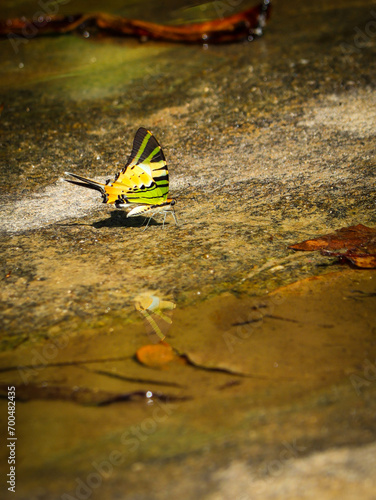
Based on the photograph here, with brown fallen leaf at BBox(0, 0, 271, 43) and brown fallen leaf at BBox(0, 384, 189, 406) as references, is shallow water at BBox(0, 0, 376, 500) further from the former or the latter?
brown fallen leaf at BBox(0, 0, 271, 43)

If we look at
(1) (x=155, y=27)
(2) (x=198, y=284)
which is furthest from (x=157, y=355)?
(1) (x=155, y=27)

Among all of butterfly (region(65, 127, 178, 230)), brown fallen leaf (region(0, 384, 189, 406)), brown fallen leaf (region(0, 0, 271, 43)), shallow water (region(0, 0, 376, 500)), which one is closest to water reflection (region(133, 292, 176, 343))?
shallow water (region(0, 0, 376, 500))

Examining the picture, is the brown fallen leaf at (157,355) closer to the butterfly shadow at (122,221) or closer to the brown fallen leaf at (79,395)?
the brown fallen leaf at (79,395)

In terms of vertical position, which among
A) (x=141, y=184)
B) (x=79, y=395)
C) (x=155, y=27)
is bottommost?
(x=79, y=395)

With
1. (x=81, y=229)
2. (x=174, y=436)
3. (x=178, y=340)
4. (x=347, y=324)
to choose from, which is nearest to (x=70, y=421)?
(x=174, y=436)

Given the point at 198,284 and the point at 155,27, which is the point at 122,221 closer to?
the point at 198,284

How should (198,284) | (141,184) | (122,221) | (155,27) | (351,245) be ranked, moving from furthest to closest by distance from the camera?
1. (155,27)
2. (122,221)
3. (141,184)
4. (351,245)
5. (198,284)

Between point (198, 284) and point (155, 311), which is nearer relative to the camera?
point (155, 311)
